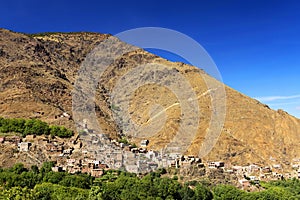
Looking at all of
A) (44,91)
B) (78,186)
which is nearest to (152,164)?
(78,186)

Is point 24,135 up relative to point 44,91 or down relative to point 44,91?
down

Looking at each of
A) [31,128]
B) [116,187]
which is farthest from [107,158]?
[116,187]

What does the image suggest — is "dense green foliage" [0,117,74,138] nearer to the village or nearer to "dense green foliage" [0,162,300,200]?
the village

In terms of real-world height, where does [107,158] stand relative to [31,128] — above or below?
below

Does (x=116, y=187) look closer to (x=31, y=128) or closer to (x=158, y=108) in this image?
(x=31, y=128)

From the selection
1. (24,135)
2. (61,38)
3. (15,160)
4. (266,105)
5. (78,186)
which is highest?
(61,38)

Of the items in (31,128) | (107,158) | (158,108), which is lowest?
(107,158)

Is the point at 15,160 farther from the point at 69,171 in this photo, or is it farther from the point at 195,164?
the point at 195,164
